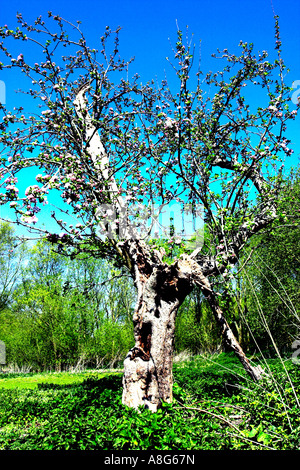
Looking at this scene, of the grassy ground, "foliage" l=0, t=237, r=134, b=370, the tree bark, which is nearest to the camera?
the grassy ground

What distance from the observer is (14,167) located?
595 centimetres

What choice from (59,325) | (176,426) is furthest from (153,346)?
(59,325)

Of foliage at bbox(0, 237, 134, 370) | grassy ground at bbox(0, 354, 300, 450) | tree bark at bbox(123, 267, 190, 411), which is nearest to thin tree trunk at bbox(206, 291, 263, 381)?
grassy ground at bbox(0, 354, 300, 450)

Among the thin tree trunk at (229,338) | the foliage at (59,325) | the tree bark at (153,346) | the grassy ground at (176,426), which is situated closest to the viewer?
the grassy ground at (176,426)

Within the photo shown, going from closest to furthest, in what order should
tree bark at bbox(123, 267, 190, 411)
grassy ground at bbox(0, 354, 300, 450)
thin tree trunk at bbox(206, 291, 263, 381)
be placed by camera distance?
1. grassy ground at bbox(0, 354, 300, 450)
2. tree bark at bbox(123, 267, 190, 411)
3. thin tree trunk at bbox(206, 291, 263, 381)

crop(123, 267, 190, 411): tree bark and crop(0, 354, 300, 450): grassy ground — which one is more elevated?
crop(123, 267, 190, 411): tree bark

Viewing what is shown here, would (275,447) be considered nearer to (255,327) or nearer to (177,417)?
(177,417)

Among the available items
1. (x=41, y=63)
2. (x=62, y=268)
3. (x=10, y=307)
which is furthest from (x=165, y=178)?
(x=10, y=307)

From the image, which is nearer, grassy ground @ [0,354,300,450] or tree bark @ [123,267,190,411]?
grassy ground @ [0,354,300,450]

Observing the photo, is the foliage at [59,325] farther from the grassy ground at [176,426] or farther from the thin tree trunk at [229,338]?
the grassy ground at [176,426]

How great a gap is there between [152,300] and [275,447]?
2.98 m

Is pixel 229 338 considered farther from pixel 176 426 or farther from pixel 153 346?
pixel 176 426

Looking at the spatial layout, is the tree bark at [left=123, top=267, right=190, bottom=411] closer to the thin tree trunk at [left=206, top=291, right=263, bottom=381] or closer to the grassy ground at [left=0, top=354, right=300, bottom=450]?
the grassy ground at [left=0, top=354, right=300, bottom=450]

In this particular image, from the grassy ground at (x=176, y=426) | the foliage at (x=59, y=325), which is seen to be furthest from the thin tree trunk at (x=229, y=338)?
the foliage at (x=59, y=325)
